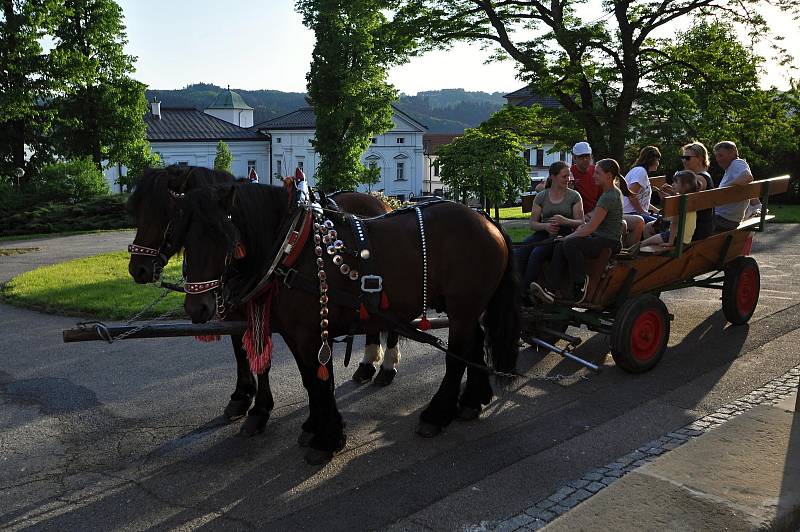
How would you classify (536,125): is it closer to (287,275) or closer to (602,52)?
(602,52)

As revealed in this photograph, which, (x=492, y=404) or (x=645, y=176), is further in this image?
(x=645, y=176)

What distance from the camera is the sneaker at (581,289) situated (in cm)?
625

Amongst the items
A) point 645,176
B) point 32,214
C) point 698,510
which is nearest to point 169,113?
point 32,214

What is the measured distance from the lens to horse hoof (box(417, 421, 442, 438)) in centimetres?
491

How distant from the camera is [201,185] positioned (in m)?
4.45

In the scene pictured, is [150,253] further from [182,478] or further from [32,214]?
[32,214]

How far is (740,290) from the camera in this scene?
7.79m

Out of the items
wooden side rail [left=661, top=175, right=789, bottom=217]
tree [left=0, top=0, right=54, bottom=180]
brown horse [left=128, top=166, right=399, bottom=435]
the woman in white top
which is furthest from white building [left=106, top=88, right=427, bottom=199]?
brown horse [left=128, top=166, right=399, bottom=435]

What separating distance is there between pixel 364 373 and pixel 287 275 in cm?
210

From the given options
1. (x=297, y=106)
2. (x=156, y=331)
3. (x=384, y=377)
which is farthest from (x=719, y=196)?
(x=297, y=106)

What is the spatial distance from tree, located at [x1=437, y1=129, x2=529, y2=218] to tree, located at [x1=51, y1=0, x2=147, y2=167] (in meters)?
22.4

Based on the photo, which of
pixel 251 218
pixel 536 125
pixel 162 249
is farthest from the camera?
pixel 536 125

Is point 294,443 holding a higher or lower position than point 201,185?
lower

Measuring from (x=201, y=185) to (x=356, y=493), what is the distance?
2.18 meters
